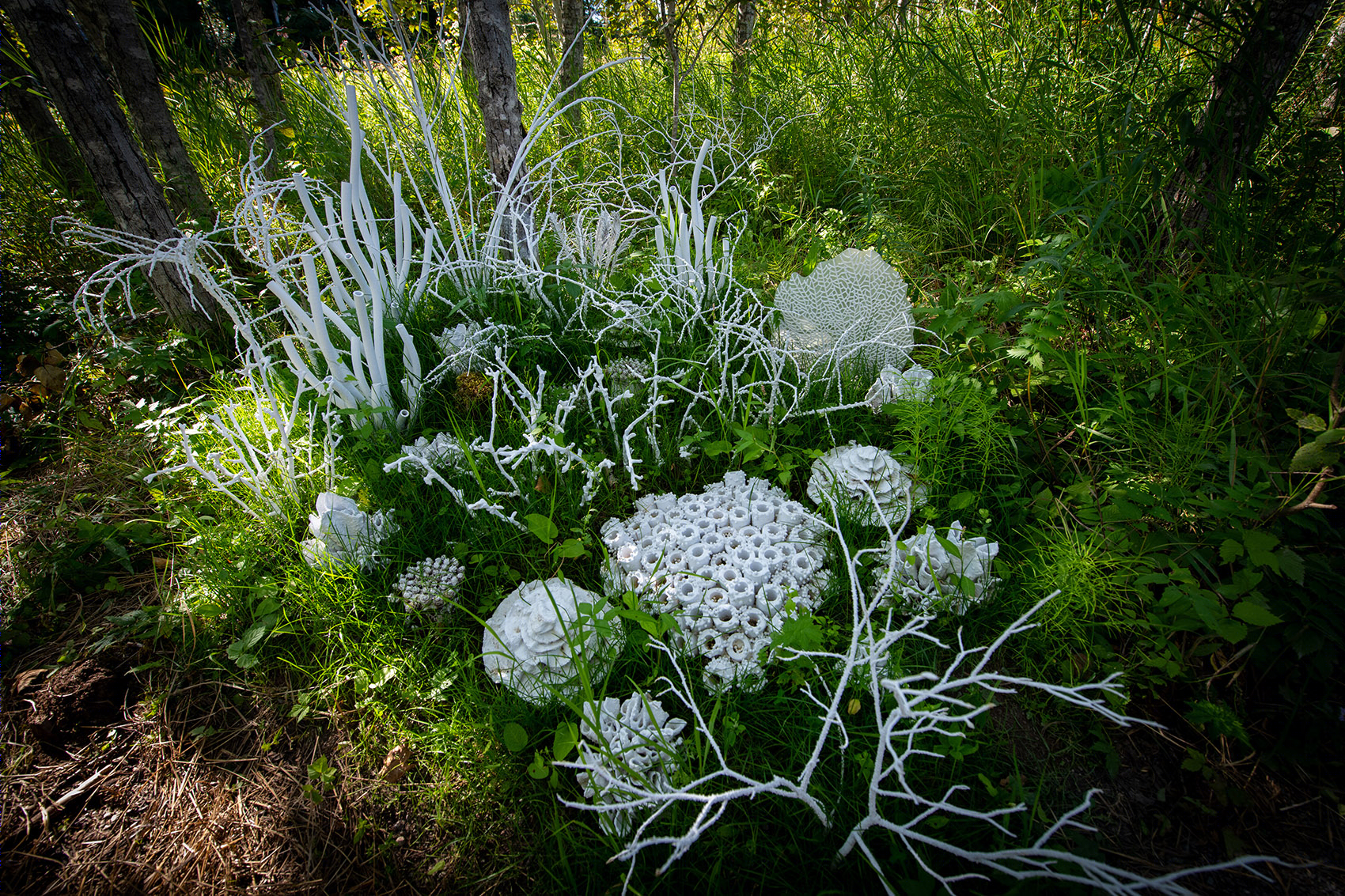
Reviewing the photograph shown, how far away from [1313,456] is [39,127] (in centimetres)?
561

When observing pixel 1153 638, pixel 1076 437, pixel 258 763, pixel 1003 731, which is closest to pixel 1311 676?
pixel 1153 638

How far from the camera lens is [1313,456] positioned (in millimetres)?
1275

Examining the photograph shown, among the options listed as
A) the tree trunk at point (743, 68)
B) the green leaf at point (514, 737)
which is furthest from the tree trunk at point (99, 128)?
the tree trunk at point (743, 68)

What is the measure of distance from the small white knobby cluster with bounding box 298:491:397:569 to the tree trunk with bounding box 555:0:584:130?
282 cm

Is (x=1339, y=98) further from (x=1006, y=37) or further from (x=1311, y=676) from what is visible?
(x=1311, y=676)

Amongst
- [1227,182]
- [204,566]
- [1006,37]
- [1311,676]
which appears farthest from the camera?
[1006,37]

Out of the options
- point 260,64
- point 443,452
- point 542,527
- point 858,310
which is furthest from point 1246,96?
point 260,64

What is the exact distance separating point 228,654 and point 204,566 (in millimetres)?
345

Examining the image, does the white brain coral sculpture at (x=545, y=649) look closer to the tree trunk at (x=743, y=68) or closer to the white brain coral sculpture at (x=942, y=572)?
the white brain coral sculpture at (x=942, y=572)

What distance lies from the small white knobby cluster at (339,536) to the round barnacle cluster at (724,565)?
0.68m

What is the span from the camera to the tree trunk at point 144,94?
8.79 ft

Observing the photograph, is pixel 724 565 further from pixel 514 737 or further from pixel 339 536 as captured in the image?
pixel 339 536

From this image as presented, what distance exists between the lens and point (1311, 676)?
129 cm

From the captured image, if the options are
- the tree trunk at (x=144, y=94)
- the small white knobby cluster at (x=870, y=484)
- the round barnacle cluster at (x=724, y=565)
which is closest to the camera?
the round barnacle cluster at (x=724, y=565)
